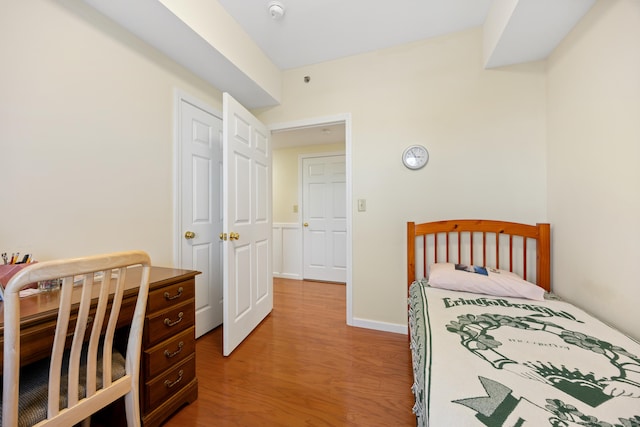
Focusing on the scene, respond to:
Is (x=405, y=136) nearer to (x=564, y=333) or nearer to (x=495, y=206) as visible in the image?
(x=495, y=206)

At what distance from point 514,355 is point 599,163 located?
118cm

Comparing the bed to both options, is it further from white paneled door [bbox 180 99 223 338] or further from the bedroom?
white paneled door [bbox 180 99 223 338]

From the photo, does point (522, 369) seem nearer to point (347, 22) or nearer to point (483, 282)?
point (483, 282)

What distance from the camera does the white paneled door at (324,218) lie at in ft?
12.7

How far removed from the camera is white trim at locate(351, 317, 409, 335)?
87.0 inches

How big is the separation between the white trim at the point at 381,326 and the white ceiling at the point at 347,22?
2.50m

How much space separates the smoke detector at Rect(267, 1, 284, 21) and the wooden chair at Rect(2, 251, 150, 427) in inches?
72.8

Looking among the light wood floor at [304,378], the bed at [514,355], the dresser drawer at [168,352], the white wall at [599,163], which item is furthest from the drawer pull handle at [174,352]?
the white wall at [599,163]

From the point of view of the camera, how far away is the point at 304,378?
5.30 feet

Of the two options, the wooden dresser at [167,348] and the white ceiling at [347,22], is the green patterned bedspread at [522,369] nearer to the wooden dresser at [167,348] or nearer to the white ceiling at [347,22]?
the wooden dresser at [167,348]

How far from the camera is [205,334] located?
219 centimetres

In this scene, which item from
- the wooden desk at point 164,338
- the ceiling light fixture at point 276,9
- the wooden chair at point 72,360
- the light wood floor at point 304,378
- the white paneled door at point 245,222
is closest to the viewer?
the wooden chair at point 72,360

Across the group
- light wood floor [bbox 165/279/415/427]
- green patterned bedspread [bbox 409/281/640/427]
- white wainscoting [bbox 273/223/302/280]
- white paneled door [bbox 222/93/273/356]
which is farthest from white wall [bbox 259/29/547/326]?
white wainscoting [bbox 273/223/302/280]

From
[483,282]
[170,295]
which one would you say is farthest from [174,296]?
[483,282]
